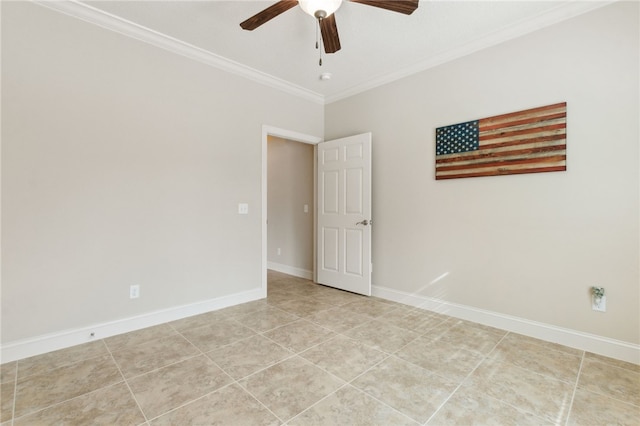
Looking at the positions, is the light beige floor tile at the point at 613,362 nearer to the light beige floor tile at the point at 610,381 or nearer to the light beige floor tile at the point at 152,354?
the light beige floor tile at the point at 610,381

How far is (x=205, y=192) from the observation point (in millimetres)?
3240

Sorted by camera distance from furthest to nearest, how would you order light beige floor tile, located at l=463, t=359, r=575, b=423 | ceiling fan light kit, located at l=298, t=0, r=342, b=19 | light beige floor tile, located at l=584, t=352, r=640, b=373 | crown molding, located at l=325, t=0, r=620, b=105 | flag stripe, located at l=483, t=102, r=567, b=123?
1. flag stripe, located at l=483, t=102, r=567, b=123
2. crown molding, located at l=325, t=0, r=620, b=105
3. light beige floor tile, located at l=584, t=352, r=640, b=373
4. ceiling fan light kit, located at l=298, t=0, r=342, b=19
5. light beige floor tile, located at l=463, t=359, r=575, b=423

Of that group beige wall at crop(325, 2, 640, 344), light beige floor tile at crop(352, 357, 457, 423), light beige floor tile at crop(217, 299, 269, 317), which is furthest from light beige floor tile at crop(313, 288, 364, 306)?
light beige floor tile at crop(352, 357, 457, 423)

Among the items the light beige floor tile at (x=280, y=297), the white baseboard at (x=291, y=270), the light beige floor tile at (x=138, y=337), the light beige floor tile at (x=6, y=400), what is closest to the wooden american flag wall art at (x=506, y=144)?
the light beige floor tile at (x=280, y=297)

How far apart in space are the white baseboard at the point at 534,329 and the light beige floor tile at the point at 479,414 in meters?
1.20

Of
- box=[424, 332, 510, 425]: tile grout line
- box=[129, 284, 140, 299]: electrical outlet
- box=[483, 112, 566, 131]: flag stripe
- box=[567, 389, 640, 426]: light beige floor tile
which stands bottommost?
box=[567, 389, 640, 426]: light beige floor tile

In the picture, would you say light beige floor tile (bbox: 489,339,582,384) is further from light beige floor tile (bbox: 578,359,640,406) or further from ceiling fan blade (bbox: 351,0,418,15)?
ceiling fan blade (bbox: 351,0,418,15)

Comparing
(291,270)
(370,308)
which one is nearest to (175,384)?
(370,308)

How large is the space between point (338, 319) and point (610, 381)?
2.04m

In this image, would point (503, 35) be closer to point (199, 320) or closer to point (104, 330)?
point (199, 320)

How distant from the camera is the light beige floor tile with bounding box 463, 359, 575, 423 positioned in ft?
5.58

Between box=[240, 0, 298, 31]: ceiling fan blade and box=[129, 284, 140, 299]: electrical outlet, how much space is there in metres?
2.45

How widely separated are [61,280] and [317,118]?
348 cm

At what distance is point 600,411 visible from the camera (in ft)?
5.52
